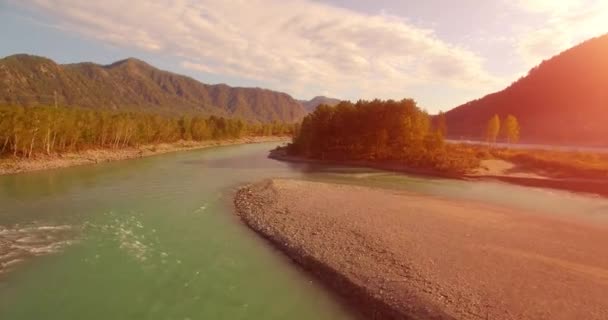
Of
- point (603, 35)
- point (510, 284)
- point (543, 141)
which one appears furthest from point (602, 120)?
point (510, 284)

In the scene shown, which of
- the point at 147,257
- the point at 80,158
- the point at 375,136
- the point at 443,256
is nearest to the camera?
the point at 443,256

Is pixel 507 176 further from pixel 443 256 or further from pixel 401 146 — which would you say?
pixel 443 256

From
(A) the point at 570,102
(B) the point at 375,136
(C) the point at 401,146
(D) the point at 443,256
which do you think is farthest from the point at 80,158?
(A) the point at 570,102

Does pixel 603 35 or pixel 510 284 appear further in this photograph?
pixel 603 35

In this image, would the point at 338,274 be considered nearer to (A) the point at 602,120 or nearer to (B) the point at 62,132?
(B) the point at 62,132

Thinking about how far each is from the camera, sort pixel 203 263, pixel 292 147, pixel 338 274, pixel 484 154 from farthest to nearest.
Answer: pixel 292 147 < pixel 484 154 < pixel 203 263 < pixel 338 274

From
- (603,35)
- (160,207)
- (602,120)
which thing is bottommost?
(160,207)

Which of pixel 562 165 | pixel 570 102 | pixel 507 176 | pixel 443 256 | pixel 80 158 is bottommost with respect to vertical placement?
pixel 80 158
